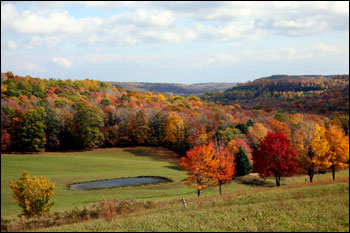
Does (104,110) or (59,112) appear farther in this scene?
(104,110)

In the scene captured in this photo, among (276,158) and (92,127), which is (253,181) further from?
(92,127)

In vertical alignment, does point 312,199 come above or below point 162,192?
above

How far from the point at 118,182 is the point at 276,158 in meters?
24.5

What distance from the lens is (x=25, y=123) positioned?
260 ft

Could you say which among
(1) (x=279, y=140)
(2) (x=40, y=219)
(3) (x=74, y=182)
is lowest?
(3) (x=74, y=182)

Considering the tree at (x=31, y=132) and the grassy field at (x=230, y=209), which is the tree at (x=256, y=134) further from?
the tree at (x=31, y=132)

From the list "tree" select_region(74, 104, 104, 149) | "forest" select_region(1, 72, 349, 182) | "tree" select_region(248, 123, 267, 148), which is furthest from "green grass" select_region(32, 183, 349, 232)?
"tree" select_region(74, 104, 104, 149)

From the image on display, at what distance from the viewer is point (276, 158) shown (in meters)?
45.6

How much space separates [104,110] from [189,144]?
34.4m

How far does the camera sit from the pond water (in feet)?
164

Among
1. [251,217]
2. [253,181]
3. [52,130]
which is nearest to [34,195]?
[251,217]

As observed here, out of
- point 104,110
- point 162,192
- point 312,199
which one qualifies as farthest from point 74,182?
point 104,110

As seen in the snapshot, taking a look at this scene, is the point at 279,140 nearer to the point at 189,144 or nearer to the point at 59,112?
the point at 189,144

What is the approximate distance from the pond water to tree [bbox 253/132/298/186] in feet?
53.7
